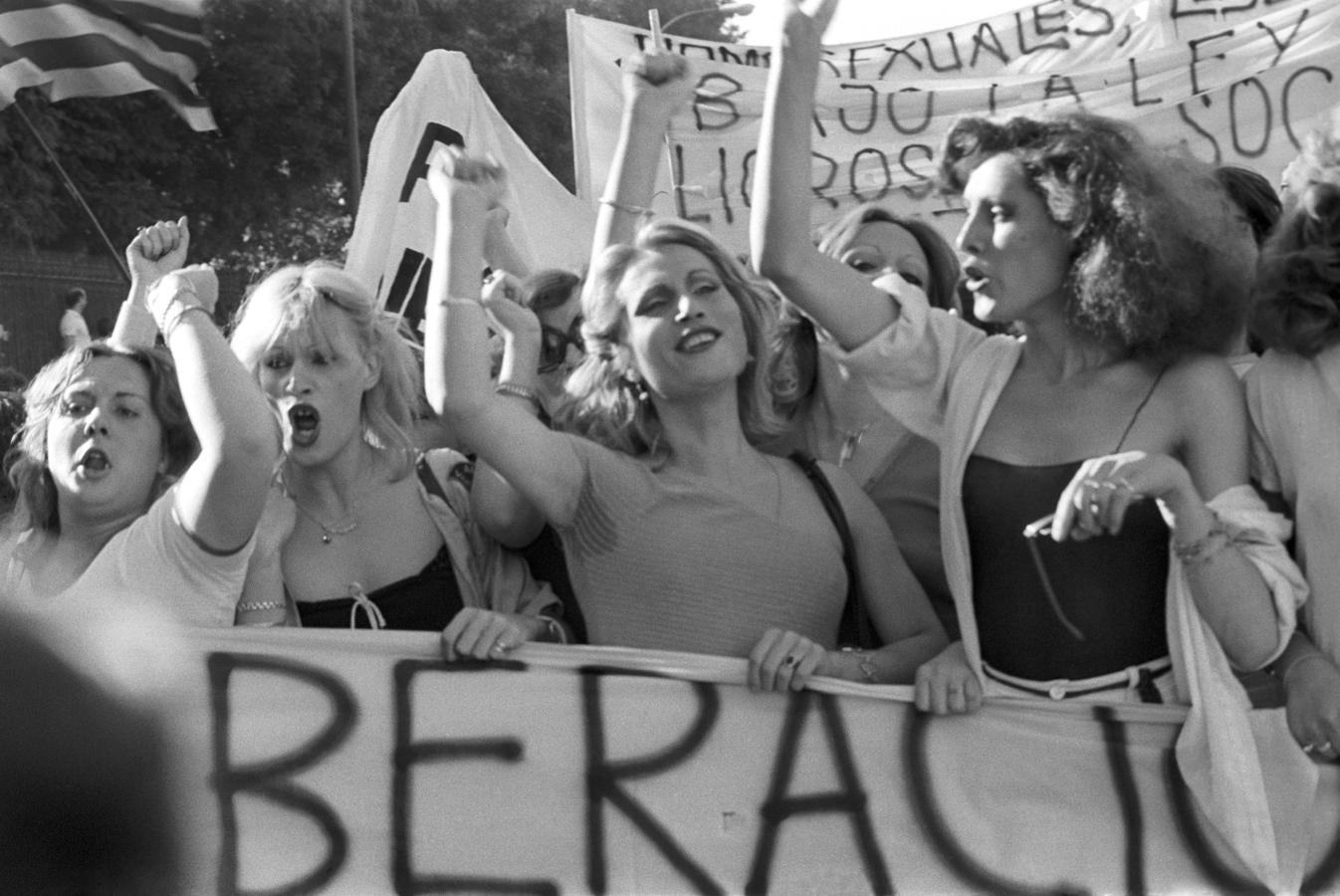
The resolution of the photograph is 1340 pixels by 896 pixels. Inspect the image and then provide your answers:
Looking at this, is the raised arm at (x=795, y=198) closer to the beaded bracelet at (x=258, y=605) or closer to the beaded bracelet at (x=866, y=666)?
the beaded bracelet at (x=866, y=666)

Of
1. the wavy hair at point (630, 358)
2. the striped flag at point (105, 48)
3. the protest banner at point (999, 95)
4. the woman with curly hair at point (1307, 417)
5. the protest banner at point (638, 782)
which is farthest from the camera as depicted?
the striped flag at point (105, 48)

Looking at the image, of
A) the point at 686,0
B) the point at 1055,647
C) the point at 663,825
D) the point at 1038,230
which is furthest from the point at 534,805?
the point at 686,0

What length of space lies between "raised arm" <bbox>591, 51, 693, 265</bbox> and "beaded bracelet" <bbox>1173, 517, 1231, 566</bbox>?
127cm

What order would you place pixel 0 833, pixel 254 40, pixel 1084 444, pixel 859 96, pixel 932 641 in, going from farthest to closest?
pixel 254 40
pixel 859 96
pixel 932 641
pixel 1084 444
pixel 0 833

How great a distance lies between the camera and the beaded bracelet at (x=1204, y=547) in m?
2.46

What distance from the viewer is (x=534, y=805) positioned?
9.08ft

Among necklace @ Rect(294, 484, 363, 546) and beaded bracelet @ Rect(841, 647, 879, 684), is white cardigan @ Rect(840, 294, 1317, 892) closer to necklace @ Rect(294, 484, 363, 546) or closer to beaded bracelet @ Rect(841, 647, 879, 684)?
beaded bracelet @ Rect(841, 647, 879, 684)

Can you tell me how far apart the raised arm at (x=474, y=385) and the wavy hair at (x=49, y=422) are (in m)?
0.64

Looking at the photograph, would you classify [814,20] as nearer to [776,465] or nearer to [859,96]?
[776,465]

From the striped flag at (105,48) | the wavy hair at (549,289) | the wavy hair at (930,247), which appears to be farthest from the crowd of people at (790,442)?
the striped flag at (105,48)

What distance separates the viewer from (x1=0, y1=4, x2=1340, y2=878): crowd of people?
263 cm

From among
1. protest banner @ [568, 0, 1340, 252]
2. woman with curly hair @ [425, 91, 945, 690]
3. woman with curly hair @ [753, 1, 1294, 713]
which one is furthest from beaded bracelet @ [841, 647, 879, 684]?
protest banner @ [568, 0, 1340, 252]

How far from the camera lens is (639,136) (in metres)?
3.37

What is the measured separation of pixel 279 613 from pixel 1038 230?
1.36 m
